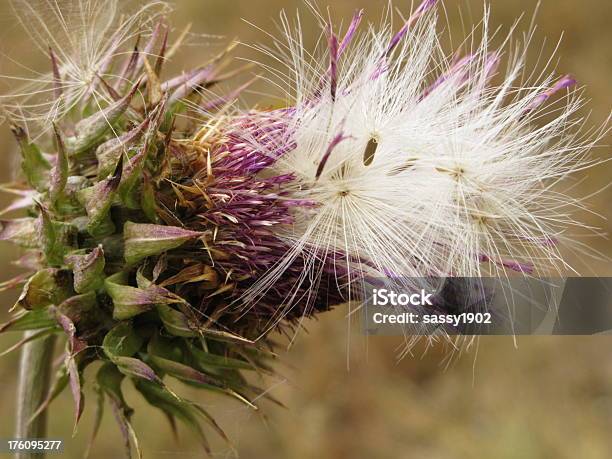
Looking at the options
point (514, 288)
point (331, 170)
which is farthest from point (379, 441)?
point (331, 170)

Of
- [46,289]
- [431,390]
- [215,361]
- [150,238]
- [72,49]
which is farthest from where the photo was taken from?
[431,390]

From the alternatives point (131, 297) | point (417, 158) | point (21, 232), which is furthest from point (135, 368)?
point (417, 158)

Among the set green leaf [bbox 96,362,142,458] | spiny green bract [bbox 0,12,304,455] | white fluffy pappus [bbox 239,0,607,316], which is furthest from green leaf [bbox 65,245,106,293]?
white fluffy pappus [bbox 239,0,607,316]

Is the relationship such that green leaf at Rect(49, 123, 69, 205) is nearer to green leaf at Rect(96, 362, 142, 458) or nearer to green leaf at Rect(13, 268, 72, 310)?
green leaf at Rect(13, 268, 72, 310)

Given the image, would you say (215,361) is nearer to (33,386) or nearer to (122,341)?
(122,341)

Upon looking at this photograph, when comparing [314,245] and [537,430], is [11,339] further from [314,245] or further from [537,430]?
[537,430]

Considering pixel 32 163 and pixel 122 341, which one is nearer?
pixel 122 341
